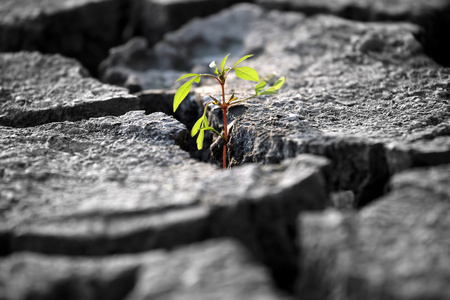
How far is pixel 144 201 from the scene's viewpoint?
913mm

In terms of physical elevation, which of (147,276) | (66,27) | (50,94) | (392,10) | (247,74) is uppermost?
(392,10)

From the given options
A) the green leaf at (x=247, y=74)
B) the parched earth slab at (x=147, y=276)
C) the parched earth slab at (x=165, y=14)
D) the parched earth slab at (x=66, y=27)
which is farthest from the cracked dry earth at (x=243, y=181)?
the parched earth slab at (x=165, y=14)

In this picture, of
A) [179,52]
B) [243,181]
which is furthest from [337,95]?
[179,52]

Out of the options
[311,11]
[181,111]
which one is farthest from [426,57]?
[181,111]

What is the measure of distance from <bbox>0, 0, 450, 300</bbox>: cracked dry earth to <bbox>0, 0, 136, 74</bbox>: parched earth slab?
1.11 feet

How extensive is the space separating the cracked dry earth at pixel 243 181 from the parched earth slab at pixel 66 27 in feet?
1.11

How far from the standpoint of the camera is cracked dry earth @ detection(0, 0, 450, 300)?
730 millimetres

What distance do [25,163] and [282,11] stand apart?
71.8 inches

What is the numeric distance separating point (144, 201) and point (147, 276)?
0.73 feet

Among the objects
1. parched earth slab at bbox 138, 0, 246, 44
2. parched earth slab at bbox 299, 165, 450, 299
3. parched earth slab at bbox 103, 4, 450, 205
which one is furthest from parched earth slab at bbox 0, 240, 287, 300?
parched earth slab at bbox 138, 0, 246, 44

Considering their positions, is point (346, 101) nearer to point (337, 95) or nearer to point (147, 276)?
point (337, 95)

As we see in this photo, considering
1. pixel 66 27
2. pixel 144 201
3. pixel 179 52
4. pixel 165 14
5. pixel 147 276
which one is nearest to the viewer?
pixel 147 276

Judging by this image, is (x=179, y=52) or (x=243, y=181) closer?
(x=243, y=181)

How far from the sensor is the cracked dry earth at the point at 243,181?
2.39ft
